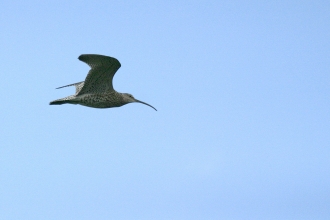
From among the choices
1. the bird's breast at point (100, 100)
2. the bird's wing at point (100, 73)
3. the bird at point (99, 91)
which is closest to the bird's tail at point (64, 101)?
the bird at point (99, 91)

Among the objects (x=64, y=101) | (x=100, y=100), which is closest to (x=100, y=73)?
(x=100, y=100)

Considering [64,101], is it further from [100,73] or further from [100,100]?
[100,73]

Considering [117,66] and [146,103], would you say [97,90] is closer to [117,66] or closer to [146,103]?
[117,66]

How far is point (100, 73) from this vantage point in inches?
845

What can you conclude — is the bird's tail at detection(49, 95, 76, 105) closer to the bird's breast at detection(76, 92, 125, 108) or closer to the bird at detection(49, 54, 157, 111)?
the bird at detection(49, 54, 157, 111)

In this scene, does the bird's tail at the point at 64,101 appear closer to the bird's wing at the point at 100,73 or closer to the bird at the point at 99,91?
the bird at the point at 99,91

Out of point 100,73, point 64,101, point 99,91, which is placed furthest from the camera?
point 99,91

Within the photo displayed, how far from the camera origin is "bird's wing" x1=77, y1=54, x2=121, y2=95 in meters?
20.4

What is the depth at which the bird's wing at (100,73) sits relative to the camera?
20422 millimetres

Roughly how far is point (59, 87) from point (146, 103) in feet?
11.4

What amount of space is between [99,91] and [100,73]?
850 mm

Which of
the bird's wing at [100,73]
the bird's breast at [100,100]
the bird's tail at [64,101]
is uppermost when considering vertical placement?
the bird's wing at [100,73]

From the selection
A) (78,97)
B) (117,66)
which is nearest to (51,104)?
(78,97)

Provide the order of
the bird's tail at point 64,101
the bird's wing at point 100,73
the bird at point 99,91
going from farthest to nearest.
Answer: the bird's tail at point 64,101
the bird at point 99,91
the bird's wing at point 100,73
